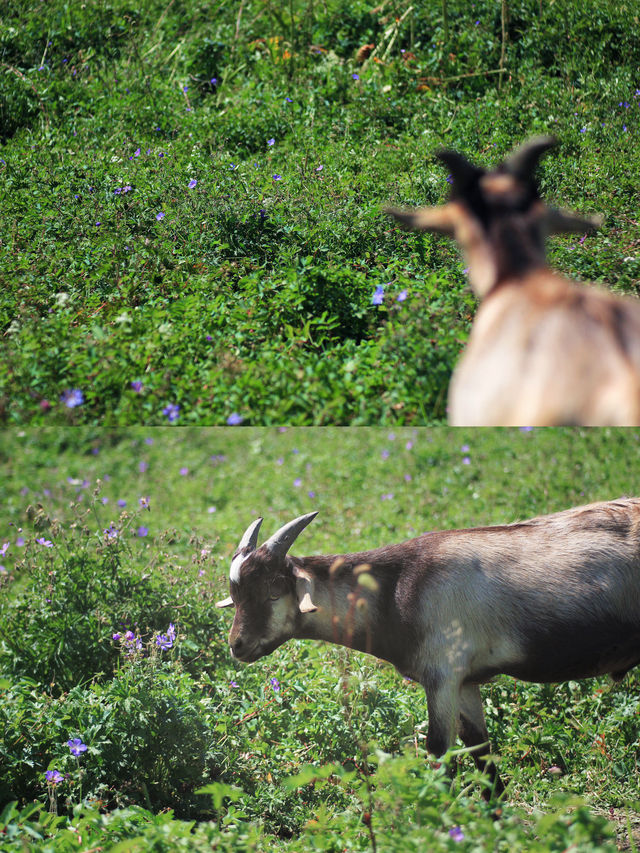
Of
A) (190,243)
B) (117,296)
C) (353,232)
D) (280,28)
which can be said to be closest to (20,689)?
(117,296)

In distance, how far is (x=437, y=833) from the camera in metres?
3.03

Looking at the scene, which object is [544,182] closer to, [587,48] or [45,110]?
[587,48]

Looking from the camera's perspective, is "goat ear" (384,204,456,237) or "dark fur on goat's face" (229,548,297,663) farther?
"dark fur on goat's face" (229,548,297,663)

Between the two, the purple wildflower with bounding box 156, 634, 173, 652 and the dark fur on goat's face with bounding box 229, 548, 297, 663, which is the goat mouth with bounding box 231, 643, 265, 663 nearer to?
the dark fur on goat's face with bounding box 229, 548, 297, 663

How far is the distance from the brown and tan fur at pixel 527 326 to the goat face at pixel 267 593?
131 centimetres

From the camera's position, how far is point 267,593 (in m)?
4.41

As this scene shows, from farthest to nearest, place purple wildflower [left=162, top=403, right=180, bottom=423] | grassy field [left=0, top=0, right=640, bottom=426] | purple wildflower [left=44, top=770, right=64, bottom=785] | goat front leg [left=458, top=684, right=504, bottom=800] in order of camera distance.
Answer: grassy field [left=0, top=0, right=640, bottom=426] < purple wildflower [left=162, top=403, right=180, bottom=423] < goat front leg [left=458, top=684, right=504, bottom=800] < purple wildflower [left=44, top=770, right=64, bottom=785]

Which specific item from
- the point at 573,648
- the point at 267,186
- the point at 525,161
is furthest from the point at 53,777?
the point at 267,186

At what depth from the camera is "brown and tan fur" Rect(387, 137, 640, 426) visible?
122 inches

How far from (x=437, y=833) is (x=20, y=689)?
2793mm

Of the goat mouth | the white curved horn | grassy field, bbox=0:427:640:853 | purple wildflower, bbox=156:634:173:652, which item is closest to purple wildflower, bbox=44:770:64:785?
grassy field, bbox=0:427:640:853

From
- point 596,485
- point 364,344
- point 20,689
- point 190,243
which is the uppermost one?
point 190,243

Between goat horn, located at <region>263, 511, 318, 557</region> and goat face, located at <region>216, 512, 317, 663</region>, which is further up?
goat horn, located at <region>263, 511, 318, 557</region>

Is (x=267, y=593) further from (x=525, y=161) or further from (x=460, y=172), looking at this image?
(x=525, y=161)
